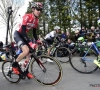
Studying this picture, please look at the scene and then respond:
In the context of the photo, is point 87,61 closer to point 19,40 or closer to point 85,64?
point 85,64

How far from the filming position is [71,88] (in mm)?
5125

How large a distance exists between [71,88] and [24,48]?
1441mm

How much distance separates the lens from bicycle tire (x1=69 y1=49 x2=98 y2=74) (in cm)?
646

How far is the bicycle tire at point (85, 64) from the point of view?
21.2 feet

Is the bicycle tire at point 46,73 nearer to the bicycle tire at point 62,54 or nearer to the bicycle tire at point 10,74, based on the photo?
the bicycle tire at point 10,74

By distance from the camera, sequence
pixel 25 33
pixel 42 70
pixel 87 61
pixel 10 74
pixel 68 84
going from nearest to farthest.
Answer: pixel 25 33 < pixel 42 70 < pixel 68 84 < pixel 10 74 < pixel 87 61

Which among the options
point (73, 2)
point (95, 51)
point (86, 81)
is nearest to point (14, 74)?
point (86, 81)

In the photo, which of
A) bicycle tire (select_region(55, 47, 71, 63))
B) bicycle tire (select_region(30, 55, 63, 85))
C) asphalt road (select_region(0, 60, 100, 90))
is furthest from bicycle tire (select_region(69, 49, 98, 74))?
bicycle tire (select_region(55, 47, 71, 63))

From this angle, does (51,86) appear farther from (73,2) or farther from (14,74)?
(73,2)

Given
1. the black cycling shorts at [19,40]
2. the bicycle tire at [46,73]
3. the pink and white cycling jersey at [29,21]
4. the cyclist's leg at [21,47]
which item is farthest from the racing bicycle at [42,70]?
the pink and white cycling jersey at [29,21]

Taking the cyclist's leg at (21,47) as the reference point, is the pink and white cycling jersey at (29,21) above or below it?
above

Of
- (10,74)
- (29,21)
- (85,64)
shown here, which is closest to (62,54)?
(85,64)

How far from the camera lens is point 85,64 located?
660 centimetres

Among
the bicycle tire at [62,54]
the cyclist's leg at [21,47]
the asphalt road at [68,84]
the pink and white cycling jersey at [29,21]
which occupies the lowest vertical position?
the asphalt road at [68,84]
